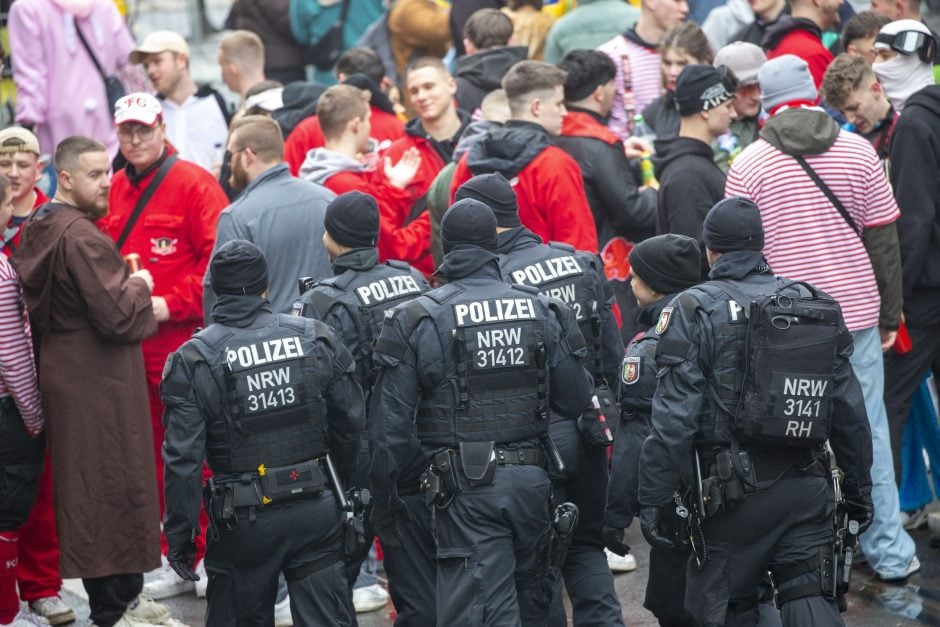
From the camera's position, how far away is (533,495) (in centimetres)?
598

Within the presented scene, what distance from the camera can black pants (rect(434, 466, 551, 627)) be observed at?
5.89 metres

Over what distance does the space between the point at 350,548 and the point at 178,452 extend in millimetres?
857

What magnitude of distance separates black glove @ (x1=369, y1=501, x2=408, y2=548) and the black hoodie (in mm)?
2564

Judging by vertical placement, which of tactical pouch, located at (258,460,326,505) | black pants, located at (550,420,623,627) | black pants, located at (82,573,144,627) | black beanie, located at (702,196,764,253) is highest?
black beanie, located at (702,196,764,253)

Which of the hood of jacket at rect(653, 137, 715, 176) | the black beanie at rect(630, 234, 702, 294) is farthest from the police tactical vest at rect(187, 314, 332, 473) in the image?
the hood of jacket at rect(653, 137, 715, 176)

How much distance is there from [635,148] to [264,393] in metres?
3.96

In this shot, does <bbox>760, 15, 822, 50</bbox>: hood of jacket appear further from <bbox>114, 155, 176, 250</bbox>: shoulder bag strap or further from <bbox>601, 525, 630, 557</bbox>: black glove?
<bbox>601, 525, 630, 557</bbox>: black glove

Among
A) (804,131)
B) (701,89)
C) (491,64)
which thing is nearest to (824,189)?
(804,131)

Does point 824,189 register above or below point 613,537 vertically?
above

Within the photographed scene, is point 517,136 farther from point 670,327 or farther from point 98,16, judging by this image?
point 98,16

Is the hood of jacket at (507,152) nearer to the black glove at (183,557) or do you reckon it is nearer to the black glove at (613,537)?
the black glove at (613,537)

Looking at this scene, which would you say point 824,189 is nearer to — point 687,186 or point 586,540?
point 687,186

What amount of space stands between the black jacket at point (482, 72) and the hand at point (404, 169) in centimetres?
154

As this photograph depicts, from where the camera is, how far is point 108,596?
7.26 metres
